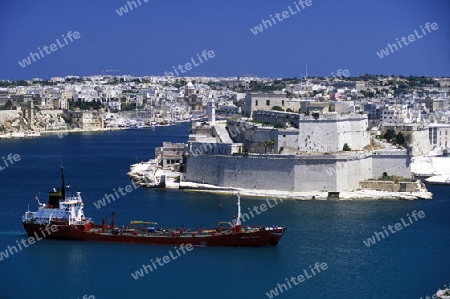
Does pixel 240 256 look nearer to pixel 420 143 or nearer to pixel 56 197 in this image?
pixel 56 197

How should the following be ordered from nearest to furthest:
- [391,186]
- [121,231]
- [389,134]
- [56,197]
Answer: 1. [121,231]
2. [56,197]
3. [391,186]
4. [389,134]

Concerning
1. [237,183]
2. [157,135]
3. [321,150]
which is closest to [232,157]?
[237,183]

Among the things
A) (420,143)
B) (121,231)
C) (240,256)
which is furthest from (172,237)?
(420,143)

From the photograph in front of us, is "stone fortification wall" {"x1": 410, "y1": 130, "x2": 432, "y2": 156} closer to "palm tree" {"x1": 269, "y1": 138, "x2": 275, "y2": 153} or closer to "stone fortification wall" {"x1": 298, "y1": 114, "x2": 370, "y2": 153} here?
"stone fortification wall" {"x1": 298, "y1": 114, "x2": 370, "y2": 153}

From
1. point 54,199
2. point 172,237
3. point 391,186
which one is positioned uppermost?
point 54,199

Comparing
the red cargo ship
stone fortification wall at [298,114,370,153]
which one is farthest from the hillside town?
the red cargo ship

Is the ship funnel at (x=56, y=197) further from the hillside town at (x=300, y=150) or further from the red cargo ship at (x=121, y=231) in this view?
the hillside town at (x=300, y=150)

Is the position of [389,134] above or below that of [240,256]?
above

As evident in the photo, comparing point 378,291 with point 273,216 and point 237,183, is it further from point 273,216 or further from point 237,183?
point 237,183
